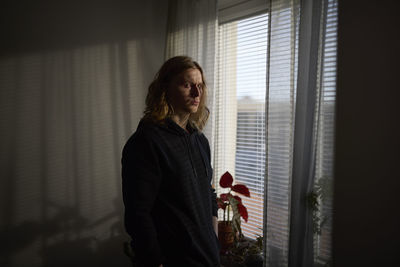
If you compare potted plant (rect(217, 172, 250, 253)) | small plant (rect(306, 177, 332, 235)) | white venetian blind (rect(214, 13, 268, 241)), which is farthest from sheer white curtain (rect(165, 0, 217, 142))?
small plant (rect(306, 177, 332, 235))

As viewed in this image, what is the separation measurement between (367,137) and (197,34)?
1466 mm

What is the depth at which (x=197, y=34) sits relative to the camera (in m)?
2.27

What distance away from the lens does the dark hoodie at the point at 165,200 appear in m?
1.10

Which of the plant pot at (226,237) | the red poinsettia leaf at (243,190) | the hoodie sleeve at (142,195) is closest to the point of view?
the hoodie sleeve at (142,195)

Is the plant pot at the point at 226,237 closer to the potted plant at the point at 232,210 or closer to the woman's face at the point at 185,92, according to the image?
the potted plant at the point at 232,210

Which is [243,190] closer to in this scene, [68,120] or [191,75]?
[191,75]

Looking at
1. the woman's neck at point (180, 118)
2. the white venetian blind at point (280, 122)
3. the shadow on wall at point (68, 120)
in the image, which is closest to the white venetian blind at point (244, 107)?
the white venetian blind at point (280, 122)

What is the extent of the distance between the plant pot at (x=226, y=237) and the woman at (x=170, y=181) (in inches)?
24.9

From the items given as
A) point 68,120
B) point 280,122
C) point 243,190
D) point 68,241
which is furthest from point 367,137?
point 68,241

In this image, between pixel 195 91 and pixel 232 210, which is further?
pixel 232 210

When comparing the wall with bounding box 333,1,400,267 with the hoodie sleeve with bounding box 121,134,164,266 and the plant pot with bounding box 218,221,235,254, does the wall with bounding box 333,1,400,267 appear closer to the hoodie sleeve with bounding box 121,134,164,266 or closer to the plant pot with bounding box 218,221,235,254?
the plant pot with bounding box 218,221,235,254

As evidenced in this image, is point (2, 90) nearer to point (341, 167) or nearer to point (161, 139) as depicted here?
point (161, 139)

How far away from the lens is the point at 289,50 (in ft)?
5.17

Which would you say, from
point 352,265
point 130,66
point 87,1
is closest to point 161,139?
point 352,265
